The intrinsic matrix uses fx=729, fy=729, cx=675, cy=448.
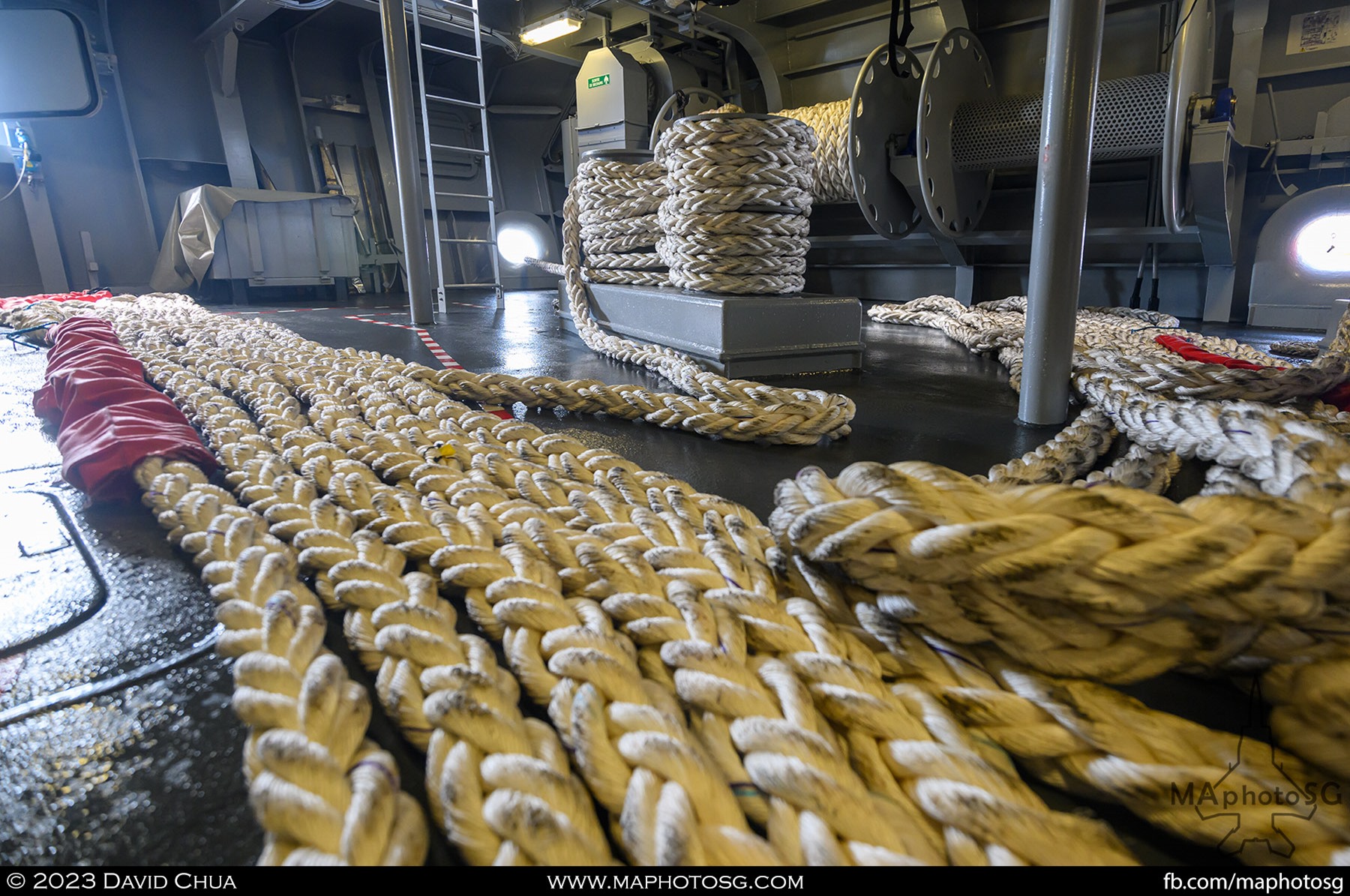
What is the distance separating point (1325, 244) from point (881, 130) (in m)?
2.08

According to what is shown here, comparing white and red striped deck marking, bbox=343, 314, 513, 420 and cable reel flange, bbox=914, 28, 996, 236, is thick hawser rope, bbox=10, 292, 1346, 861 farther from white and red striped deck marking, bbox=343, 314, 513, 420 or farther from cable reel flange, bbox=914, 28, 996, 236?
cable reel flange, bbox=914, 28, 996, 236

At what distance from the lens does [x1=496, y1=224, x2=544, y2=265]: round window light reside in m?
7.39

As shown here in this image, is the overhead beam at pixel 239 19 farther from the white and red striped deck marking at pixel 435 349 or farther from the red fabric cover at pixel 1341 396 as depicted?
the red fabric cover at pixel 1341 396

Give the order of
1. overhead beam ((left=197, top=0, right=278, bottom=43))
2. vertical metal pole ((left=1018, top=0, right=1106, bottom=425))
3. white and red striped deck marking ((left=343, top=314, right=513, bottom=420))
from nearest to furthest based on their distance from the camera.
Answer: vertical metal pole ((left=1018, top=0, right=1106, bottom=425)), white and red striped deck marking ((left=343, top=314, right=513, bottom=420)), overhead beam ((left=197, top=0, right=278, bottom=43))

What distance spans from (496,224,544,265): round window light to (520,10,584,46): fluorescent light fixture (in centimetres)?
169

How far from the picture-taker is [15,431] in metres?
1.54

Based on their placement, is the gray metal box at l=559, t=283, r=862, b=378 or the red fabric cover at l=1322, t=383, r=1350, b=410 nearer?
the red fabric cover at l=1322, t=383, r=1350, b=410

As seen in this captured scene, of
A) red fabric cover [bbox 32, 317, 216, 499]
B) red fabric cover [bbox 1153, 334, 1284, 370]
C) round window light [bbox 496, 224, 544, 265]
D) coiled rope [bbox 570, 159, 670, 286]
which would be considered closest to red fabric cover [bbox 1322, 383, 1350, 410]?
red fabric cover [bbox 1153, 334, 1284, 370]

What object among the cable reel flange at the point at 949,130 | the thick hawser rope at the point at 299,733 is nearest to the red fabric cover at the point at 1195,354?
the cable reel flange at the point at 949,130

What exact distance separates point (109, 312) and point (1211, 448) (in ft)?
11.7

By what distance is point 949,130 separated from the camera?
372 cm

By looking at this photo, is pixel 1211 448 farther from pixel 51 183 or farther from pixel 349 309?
pixel 51 183

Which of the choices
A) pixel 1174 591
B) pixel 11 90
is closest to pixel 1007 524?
pixel 1174 591

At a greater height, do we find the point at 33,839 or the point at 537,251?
the point at 537,251
